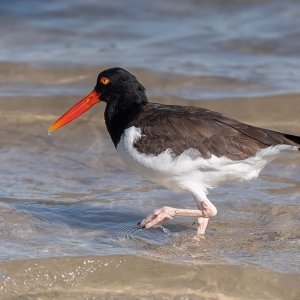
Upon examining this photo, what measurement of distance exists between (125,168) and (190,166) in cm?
188

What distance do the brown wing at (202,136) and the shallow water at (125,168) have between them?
0.63 m

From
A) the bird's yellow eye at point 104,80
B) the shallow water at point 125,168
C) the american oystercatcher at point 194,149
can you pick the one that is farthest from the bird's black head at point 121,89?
the shallow water at point 125,168

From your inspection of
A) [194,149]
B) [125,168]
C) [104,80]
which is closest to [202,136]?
[194,149]

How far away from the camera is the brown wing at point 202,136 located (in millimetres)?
4621

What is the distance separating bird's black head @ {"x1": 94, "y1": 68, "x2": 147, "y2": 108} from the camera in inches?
202

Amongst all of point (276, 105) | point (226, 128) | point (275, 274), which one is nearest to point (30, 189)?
point (226, 128)

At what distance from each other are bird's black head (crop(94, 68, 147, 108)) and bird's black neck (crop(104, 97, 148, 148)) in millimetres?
19

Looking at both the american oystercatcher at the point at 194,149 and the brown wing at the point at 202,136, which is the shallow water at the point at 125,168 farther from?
the brown wing at the point at 202,136

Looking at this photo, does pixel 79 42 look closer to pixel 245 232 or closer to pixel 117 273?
pixel 245 232

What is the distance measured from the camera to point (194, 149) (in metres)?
4.62

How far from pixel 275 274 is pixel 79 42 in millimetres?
7051

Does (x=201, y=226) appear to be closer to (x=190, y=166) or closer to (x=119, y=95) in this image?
(x=190, y=166)

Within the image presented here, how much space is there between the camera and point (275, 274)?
156 inches

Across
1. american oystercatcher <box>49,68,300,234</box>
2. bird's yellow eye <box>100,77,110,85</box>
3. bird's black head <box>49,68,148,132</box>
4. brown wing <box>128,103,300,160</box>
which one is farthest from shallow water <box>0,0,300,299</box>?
bird's yellow eye <box>100,77,110,85</box>
